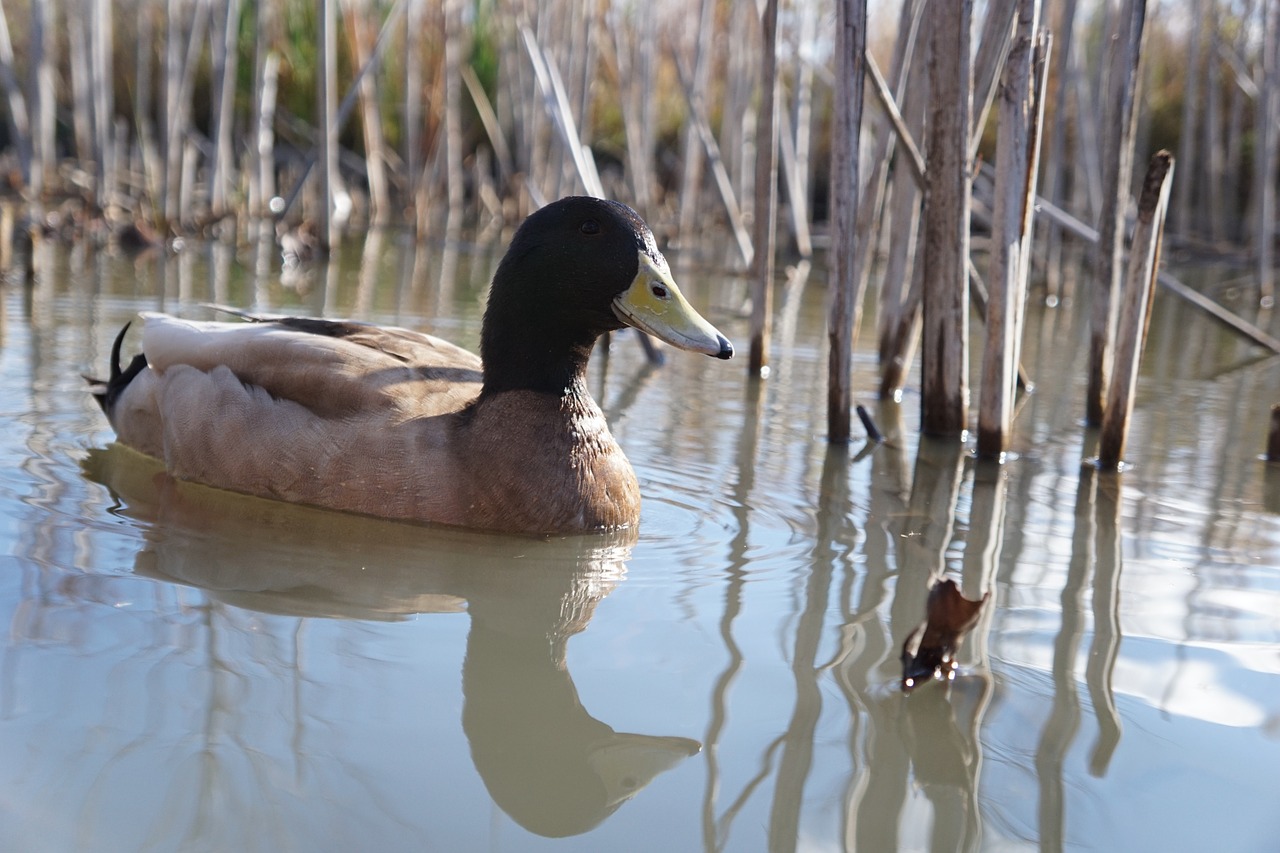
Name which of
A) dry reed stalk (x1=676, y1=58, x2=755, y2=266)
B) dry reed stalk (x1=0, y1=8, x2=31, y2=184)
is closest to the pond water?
dry reed stalk (x1=676, y1=58, x2=755, y2=266)

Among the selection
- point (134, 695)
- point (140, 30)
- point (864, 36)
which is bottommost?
point (134, 695)

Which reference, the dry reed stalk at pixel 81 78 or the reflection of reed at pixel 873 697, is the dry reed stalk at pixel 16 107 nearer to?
the dry reed stalk at pixel 81 78

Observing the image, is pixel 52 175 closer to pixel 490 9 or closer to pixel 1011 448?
pixel 490 9

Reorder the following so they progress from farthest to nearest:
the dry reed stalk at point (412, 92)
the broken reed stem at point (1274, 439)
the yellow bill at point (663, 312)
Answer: the dry reed stalk at point (412, 92), the broken reed stem at point (1274, 439), the yellow bill at point (663, 312)

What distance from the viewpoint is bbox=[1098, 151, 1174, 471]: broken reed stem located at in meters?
4.59

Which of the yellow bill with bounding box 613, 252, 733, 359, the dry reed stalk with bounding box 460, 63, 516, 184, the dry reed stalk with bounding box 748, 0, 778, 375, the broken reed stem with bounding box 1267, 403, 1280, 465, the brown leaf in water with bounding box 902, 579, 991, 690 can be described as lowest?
the brown leaf in water with bounding box 902, 579, 991, 690

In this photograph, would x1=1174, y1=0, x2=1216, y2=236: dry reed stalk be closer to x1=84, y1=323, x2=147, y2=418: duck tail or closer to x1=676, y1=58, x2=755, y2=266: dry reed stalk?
x1=676, y1=58, x2=755, y2=266: dry reed stalk

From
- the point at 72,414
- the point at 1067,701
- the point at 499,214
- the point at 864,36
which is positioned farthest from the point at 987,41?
the point at 499,214

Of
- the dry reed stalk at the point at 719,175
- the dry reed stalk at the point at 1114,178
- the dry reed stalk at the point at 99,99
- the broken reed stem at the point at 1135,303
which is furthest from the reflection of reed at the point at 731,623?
the dry reed stalk at the point at 99,99

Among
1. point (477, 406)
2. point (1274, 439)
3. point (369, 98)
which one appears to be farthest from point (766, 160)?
point (369, 98)

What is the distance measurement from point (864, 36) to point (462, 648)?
275cm

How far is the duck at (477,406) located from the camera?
3863mm

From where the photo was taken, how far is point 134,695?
250 centimetres

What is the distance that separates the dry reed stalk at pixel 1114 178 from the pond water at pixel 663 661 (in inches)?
23.5
